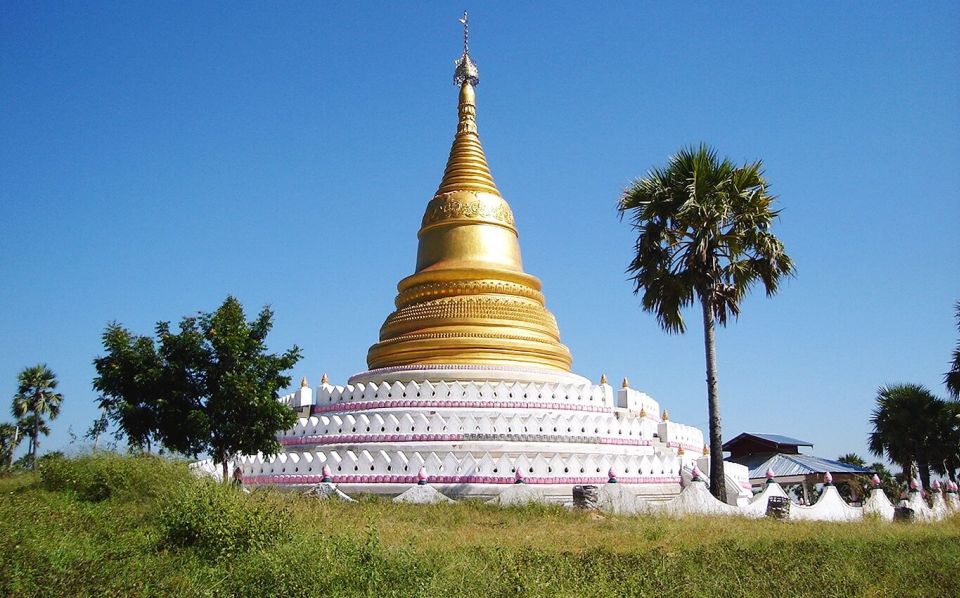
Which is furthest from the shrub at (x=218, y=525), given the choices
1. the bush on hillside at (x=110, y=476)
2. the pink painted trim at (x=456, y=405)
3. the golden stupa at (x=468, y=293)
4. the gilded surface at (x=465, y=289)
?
the gilded surface at (x=465, y=289)

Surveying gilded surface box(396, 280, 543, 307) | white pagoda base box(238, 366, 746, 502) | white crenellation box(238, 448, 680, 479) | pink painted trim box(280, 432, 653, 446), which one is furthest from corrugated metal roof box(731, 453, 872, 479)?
gilded surface box(396, 280, 543, 307)

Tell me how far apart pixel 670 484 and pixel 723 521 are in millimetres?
7112

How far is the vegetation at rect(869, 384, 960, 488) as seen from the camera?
1241 inches

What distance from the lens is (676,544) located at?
12242mm

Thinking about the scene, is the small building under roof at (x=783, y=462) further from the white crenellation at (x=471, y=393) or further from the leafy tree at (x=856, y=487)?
the white crenellation at (x=471, y=393)

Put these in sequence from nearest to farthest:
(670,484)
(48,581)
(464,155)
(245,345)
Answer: (48,581), (245,345), (670,484), (464,155)

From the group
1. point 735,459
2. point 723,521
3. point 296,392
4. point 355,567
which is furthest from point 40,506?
point 735,459

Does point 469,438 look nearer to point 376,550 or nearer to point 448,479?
point 448,479

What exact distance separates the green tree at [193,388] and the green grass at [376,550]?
10.4 feet

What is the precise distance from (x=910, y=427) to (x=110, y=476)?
29.8 meters

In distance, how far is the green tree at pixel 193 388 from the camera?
1833cm

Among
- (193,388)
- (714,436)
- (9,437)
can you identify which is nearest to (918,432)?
(714,436)

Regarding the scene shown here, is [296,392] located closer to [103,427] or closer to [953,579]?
[103,427]

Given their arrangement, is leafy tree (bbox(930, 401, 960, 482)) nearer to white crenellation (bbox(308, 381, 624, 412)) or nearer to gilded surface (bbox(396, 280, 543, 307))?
white crenellation (bbox(308, 381, 624, 412))
